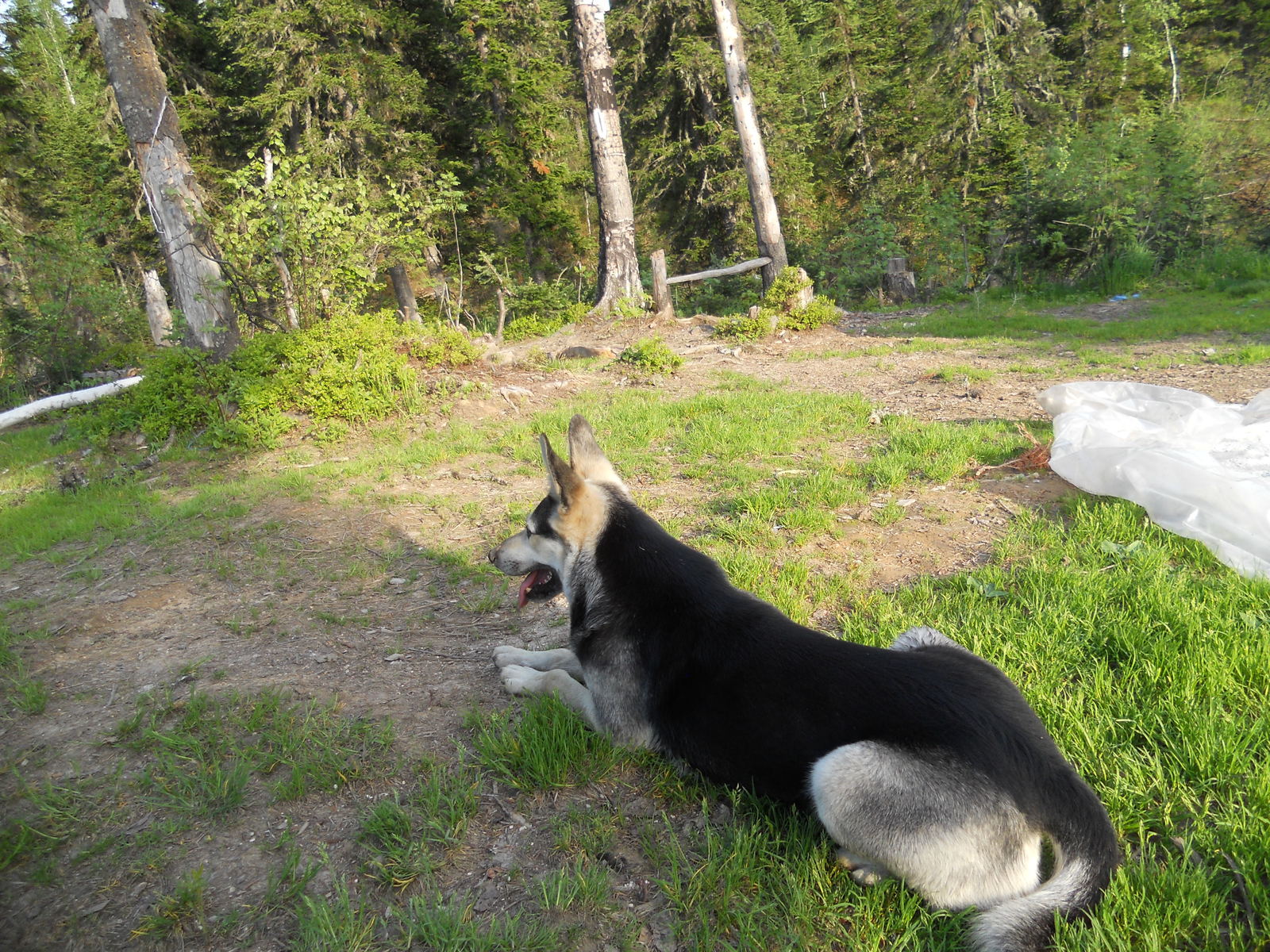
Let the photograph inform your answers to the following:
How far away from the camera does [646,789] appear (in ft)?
9.32

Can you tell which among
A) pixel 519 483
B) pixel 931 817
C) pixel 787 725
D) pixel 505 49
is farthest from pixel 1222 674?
pixel 505 49

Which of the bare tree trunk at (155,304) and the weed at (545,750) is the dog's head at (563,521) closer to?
the weed at (545,750)

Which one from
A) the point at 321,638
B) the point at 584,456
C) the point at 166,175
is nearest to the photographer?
the point at 584,456

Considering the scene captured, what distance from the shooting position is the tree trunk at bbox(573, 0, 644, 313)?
13.7m

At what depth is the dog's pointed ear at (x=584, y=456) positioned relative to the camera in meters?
3.59

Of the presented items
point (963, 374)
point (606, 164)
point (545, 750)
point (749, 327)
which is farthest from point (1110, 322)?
point (545, 750)

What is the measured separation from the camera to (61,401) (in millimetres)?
9797

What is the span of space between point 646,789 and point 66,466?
349 inches

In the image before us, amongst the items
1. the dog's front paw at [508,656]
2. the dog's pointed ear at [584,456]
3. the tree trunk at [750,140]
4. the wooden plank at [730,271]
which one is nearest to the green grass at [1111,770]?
the dog's front paw at [508,656]

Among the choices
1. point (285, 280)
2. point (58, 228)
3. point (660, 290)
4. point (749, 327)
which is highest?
point (58, 228)

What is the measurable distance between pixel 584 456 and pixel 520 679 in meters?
Answer: 1.22

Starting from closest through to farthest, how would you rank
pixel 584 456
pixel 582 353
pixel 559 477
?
pixel 559 477
pixel 584 456
pixel 582 353

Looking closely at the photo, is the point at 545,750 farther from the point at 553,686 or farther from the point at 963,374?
the point at 963,374

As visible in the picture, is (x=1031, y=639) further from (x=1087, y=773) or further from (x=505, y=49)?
(x=505, y=49)
